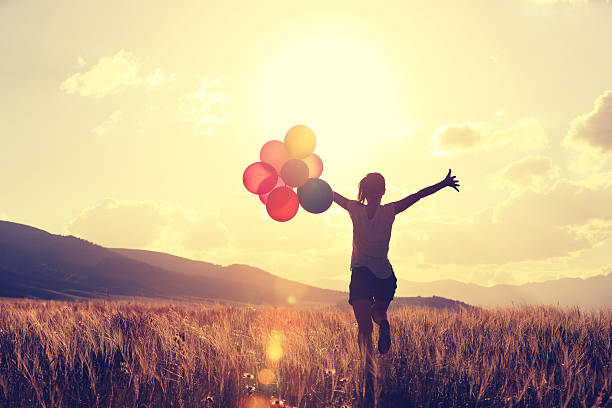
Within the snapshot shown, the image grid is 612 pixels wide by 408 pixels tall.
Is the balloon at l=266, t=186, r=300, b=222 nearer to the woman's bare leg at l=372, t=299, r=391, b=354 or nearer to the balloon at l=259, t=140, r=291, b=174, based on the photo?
the balloon at l=259, t=140, r=291, b=174

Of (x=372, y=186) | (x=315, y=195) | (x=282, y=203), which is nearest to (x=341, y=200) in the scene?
(x=315, y=195)

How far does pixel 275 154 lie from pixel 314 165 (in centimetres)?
59

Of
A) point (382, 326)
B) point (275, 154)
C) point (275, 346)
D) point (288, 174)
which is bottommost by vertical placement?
point (275, 346)

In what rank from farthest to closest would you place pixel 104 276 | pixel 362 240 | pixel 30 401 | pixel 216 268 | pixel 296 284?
pixel 216 268 → pixel 296 284 → pixel 104 276 → pixel 362 240 → pixel 30 401

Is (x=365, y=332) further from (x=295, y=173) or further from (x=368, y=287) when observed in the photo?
(x=295, y=173)

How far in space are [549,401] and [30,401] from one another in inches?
171

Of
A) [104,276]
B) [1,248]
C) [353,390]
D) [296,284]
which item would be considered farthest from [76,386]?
[296,284]

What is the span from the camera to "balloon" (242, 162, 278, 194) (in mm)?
6828

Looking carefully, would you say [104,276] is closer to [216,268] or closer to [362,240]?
[216,268]

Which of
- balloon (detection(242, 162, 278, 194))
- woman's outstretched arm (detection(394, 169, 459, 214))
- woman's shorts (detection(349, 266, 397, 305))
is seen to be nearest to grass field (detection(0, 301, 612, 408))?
woman's shorts (detection(349, 266, 397, 305))

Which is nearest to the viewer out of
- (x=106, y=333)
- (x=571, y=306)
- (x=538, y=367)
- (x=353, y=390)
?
(x=353, y=390)

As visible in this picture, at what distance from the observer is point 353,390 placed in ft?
14.0

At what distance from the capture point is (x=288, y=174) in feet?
21.3

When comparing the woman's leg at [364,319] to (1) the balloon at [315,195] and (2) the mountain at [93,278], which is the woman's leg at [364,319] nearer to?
(1) the balloon at [315,195]
